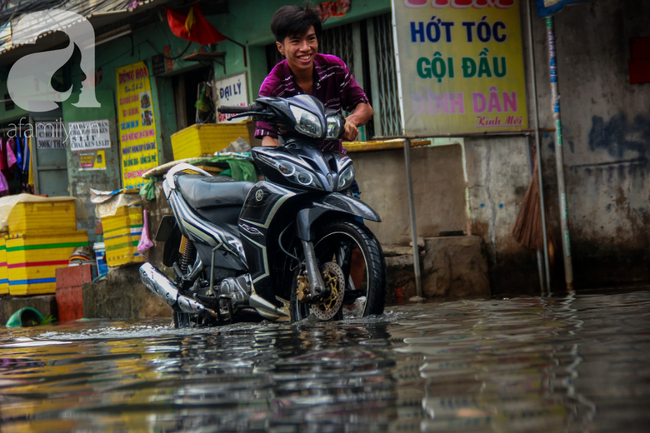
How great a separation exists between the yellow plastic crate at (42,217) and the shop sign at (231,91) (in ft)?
7.84

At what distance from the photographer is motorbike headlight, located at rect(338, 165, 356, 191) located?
13.9 feet

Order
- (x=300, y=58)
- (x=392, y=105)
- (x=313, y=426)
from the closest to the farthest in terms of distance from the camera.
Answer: (x=313, y=426) < (x=300, y=58) < (x=392, y=105)

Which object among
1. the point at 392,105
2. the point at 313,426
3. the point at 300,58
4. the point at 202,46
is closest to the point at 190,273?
the point at 300,58

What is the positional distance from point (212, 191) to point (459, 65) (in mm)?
2918

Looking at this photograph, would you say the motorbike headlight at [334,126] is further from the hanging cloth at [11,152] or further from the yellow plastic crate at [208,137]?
the hanging cloth at [11,152]

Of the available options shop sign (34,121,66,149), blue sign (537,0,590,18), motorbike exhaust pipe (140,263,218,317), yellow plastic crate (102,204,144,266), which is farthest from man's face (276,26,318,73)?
shop sign (34,121,66,149)

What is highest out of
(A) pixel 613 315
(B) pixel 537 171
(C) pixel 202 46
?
(C) pixel 202 46

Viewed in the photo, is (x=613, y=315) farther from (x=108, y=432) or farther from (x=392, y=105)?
(x=392, y=105)

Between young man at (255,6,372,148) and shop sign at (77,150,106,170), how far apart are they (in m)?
10.1

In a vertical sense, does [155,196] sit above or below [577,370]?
above

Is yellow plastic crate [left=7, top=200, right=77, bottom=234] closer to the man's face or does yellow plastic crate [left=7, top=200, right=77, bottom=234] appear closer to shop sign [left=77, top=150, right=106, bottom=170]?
shop sign [left=77, top=150, right=106, bottom=170]

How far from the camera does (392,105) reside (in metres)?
9.18

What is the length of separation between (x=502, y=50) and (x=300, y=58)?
117 inches

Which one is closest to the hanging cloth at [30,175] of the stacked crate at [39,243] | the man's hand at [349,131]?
the stacked crate at [39,243]
